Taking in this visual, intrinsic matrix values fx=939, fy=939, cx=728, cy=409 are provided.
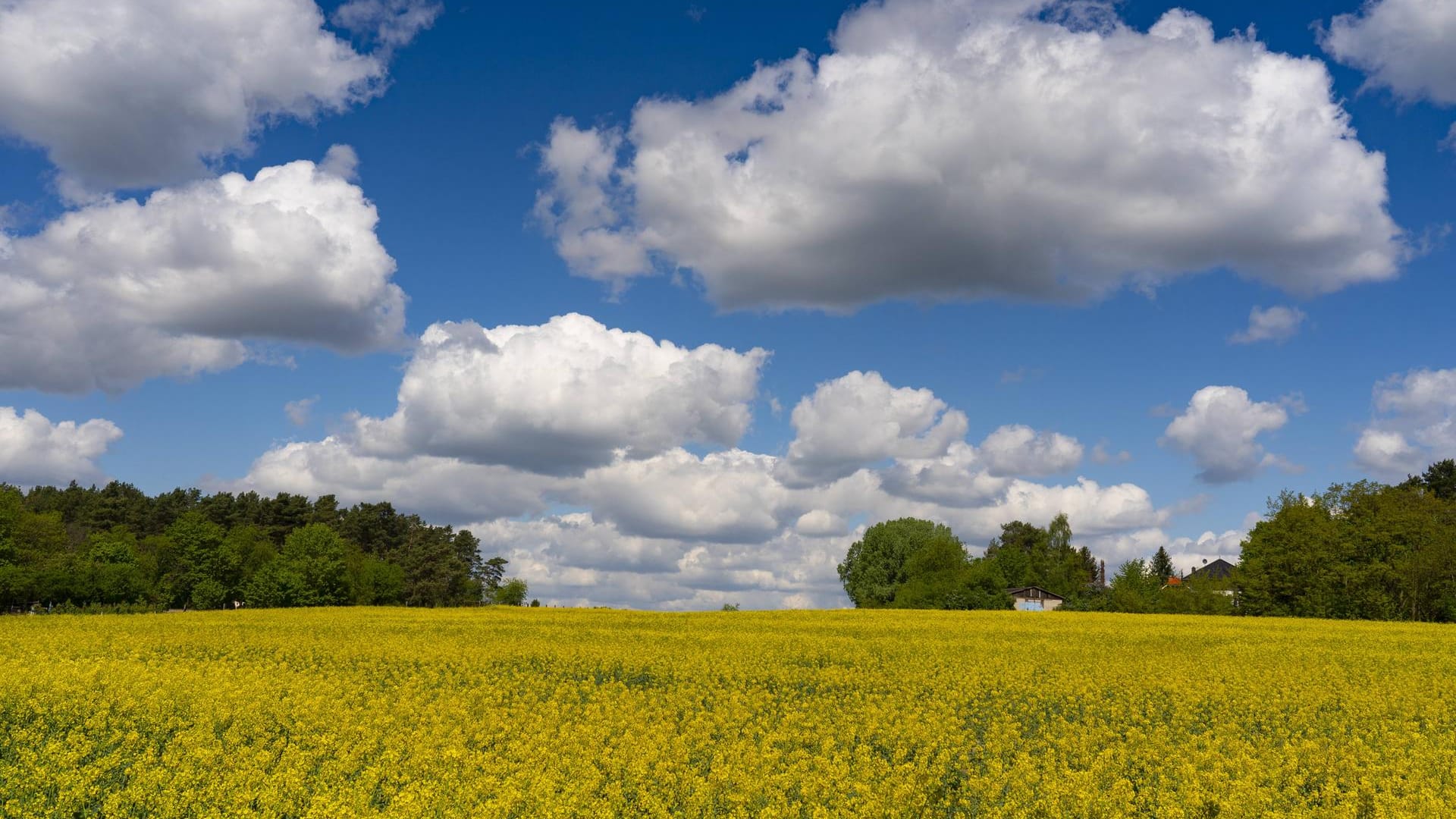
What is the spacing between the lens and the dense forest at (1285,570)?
74938mm

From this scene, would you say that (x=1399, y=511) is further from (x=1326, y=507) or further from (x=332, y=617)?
(x=332, y=617)

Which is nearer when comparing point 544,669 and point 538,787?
point 538,787

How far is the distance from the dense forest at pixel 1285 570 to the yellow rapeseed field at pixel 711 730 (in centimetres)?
5394

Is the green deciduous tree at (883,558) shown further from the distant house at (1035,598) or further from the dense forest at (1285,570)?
the distant house at (1035,598)

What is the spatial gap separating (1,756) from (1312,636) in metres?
46.3

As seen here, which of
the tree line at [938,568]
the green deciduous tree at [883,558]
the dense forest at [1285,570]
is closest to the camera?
the dense forest at [1285,570]

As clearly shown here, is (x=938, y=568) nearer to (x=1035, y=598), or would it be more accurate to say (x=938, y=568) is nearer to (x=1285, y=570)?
(x=1035, y=598)

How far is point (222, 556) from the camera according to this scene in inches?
3713

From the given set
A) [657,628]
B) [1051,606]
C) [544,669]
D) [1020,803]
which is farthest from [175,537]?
[1020,803]

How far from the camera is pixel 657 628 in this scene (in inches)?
1650

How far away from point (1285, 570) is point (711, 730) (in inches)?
3376

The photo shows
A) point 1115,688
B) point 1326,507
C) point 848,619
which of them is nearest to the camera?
point 1115,688

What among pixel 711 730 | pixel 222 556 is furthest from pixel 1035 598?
pixel 711 730

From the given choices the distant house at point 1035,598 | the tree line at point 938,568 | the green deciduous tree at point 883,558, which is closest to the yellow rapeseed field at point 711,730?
the tree line at point 938,568
